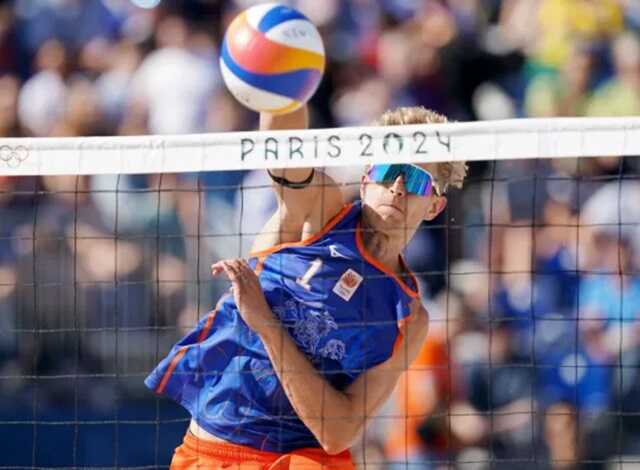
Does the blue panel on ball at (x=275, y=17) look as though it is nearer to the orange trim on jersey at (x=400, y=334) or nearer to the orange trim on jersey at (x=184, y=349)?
the orange trim on jersey at (x=184, y=349)

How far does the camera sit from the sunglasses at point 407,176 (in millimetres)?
4957

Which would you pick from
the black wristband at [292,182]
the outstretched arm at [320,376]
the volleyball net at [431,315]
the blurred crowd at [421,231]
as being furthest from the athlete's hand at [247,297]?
the blurred crowd at [421,231]

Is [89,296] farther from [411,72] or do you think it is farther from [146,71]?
[411,72]

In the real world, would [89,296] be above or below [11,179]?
below

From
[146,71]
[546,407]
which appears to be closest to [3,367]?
[146,71]

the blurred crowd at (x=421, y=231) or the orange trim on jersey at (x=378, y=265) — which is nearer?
Result: the orange trim on jersey at (x=378, y=265)

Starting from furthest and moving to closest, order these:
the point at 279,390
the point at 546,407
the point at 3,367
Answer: the point at 3,367, the point at 546,407, the point at 279,390

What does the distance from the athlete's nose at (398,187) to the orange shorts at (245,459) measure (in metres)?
0.95

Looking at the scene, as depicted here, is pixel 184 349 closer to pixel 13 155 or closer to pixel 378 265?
pixel 378 265

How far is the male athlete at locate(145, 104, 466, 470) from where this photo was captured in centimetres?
496

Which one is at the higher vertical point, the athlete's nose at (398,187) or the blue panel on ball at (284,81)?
the blue panel on ball at (284,81)

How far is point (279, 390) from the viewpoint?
198 inches

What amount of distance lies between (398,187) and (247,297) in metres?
0.67

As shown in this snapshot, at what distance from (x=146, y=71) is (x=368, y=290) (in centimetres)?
332
